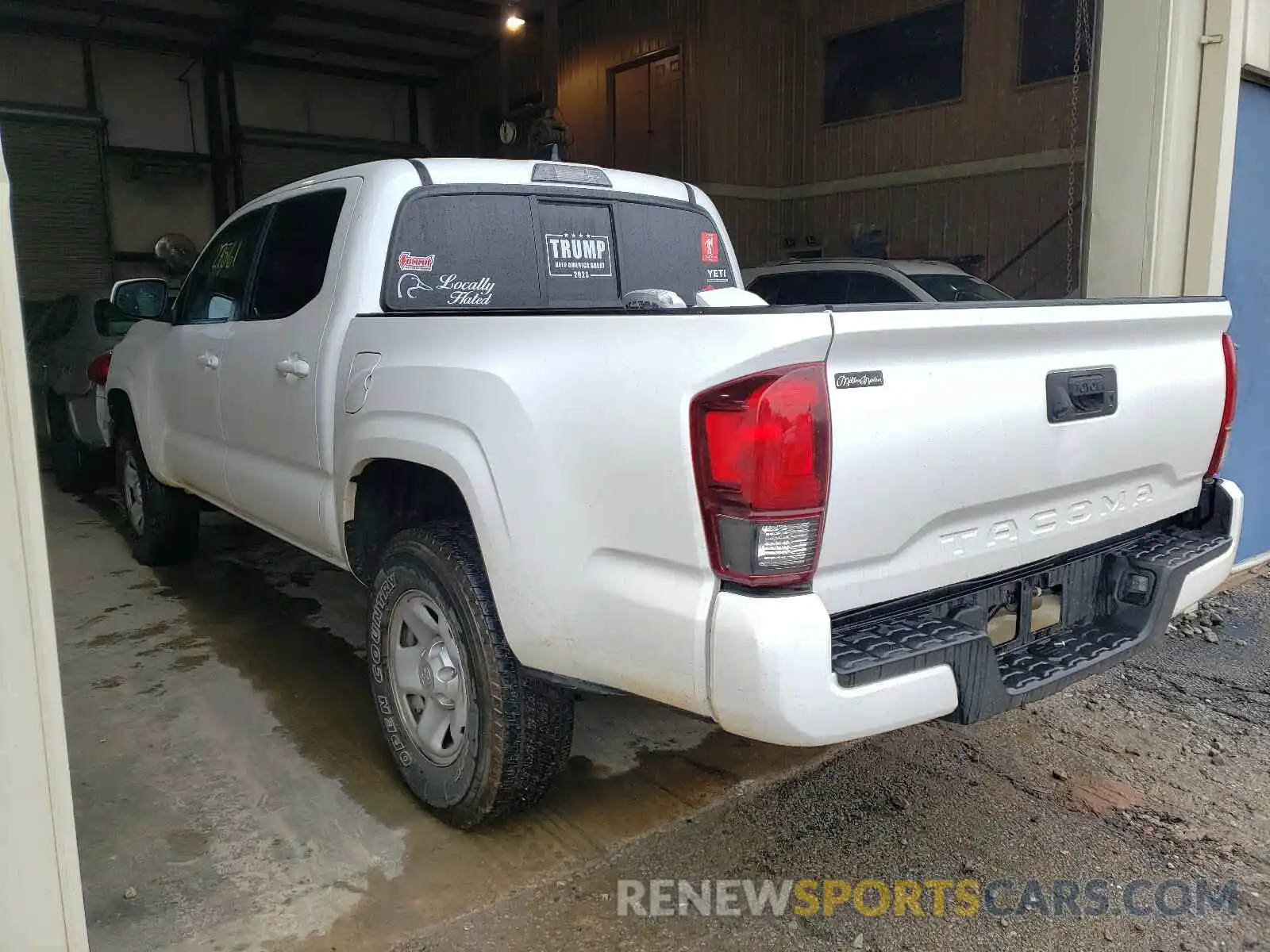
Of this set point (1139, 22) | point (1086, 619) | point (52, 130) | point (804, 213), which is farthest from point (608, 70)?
point (1086, 619)

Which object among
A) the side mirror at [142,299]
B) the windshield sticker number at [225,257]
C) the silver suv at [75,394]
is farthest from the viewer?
the silver suv at [75,394]

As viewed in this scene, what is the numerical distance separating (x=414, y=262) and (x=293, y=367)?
0.58 metres

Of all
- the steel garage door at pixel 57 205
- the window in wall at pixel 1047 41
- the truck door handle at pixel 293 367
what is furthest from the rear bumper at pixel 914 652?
the steel garage door at pixel 57 205

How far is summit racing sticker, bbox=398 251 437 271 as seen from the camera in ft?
10.9

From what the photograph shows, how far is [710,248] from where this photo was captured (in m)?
4.22

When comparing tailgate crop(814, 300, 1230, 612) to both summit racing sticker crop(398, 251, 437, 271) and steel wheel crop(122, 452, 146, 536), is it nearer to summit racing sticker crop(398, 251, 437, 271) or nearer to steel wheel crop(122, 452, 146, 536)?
summit racing sticker crop(398, 251, 437, 271)

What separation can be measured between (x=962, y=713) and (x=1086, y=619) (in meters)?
0.78

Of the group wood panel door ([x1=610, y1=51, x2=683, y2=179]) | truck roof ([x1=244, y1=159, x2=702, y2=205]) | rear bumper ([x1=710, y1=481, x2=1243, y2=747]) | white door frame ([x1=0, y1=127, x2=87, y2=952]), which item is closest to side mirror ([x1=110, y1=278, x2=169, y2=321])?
truck roof ([x1=244, y1=159, x2=702, y2=205])

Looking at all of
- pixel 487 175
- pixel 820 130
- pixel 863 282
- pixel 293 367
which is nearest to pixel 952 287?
pixel 863 282

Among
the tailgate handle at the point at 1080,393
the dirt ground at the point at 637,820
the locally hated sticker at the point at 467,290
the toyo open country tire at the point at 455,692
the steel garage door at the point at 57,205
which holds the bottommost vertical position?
the dirt ground at the point at 637,820

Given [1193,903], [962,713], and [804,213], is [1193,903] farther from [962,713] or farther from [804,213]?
[804,213]

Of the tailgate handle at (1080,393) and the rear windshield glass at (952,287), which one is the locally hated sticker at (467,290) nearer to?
the tailgate handle at (1080,393)

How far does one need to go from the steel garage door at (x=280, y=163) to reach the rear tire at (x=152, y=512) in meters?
11.8

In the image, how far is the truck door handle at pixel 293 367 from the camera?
3359 mm
